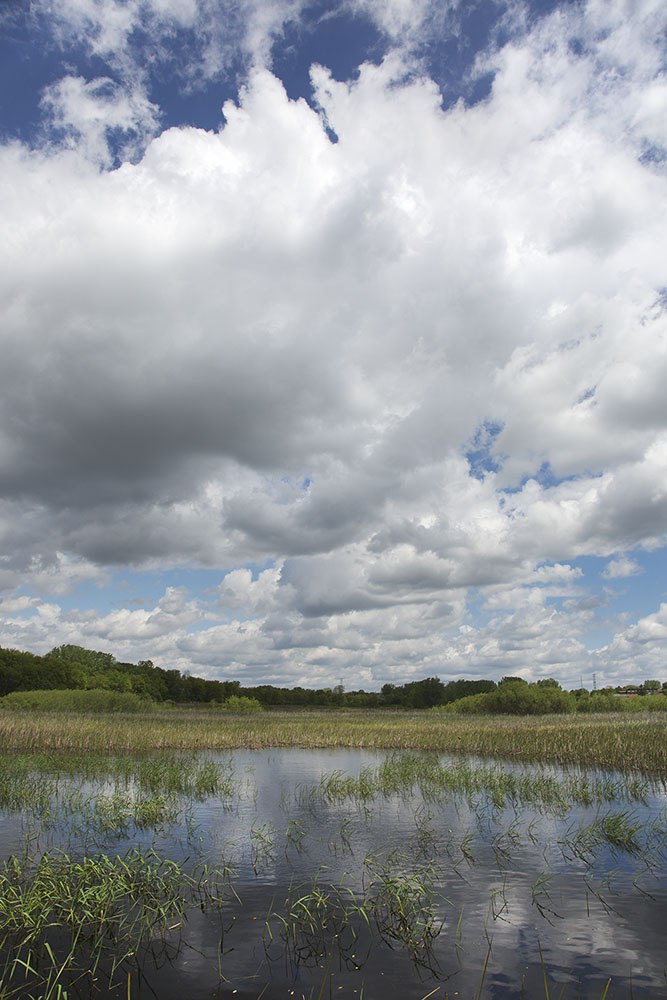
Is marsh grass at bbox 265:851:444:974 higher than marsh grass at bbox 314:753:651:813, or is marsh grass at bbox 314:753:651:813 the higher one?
marsh grass at bbox 265:851:444:974

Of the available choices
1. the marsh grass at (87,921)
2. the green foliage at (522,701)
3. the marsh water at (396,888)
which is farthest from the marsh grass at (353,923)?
the green foliage at (522,701)

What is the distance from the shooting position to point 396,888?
10273 millimetres

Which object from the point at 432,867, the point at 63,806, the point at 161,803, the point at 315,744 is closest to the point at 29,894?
the point at 432,867

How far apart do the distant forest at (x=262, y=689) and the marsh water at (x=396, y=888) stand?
8330 cm

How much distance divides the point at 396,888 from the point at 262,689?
146744 millimetres

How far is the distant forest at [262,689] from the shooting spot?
98.4m

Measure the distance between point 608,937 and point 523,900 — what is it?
1637mm

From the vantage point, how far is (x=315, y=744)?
128 feet

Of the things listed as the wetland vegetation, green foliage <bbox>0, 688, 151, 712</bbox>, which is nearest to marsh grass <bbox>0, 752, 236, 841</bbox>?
the wetland vegetation

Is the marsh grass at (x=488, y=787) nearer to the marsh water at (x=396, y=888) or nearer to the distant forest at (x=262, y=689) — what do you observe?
the marsh water at (x=396, y=888)

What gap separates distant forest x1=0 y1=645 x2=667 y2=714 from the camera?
323 feet

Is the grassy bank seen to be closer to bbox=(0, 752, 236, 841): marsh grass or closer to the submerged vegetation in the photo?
the submerged vegetation

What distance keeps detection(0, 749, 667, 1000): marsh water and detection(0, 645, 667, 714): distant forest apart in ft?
273

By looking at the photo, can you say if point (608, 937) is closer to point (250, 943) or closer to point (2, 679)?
point (250, 943)
